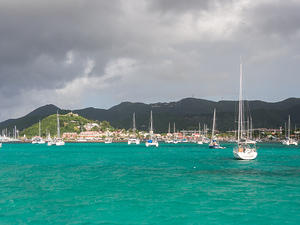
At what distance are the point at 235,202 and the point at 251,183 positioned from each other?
1123 cm

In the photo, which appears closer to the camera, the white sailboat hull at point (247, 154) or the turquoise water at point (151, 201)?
the turquoise water at point (151, 201)

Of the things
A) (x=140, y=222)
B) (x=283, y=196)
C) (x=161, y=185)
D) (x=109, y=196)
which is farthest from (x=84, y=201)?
(x=283, y=196)

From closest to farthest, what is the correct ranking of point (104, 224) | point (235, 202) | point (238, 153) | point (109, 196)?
point (104, 224) → point (235, 202) → point (109, 196) → point (238, 153)

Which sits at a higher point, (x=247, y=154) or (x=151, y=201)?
(x=151, y=201)

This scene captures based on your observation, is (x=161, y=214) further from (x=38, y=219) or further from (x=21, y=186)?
(x=21, y=186)

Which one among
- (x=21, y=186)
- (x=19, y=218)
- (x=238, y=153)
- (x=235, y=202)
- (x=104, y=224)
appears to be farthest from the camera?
(x=238, y=153)

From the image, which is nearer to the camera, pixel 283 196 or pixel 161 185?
pixel 283 196

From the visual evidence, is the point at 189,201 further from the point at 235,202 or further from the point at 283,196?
the point at 283,196

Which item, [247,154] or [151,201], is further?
[247,154]

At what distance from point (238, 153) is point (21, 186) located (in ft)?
145

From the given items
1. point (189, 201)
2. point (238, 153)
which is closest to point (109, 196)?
point (189, 201)

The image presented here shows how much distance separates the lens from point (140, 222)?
70.7 ft

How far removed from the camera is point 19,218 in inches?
890

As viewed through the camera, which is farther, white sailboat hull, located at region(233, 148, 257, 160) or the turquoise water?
white sailboat hull, located at region(233, 148, 257, 160)
